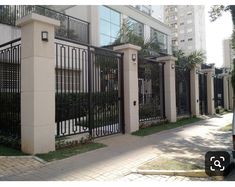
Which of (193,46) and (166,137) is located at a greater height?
(193,46)

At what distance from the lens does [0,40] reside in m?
13.7

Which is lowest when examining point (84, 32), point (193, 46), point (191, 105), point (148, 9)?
point (191, 105)

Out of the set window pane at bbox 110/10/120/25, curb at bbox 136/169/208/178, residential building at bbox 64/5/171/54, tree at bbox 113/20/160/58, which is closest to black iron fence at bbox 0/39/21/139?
curb at bbox 136/169/208/178

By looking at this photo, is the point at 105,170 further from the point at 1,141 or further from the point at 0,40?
the point at 0,40

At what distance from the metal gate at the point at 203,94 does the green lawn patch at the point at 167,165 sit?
12878 mm

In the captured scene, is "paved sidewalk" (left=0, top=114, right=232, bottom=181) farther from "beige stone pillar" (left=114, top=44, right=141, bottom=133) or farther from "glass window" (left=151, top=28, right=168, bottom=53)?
"glass window" (left=151, top=28, right=168, bottom=53)

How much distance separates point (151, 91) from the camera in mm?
14602

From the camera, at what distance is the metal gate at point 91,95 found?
9109mm

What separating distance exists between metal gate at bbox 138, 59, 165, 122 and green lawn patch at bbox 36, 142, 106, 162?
4291 millimetres

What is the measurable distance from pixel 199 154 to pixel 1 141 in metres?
5.36

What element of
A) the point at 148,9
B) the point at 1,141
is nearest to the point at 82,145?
the point at 1,141

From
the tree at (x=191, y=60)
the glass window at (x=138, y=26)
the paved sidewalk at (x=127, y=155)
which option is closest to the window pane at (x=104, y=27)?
the glass window at (x=138, y=26)

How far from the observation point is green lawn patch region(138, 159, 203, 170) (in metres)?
6.43

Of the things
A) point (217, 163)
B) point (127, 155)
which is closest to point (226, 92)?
point (127, 155)
